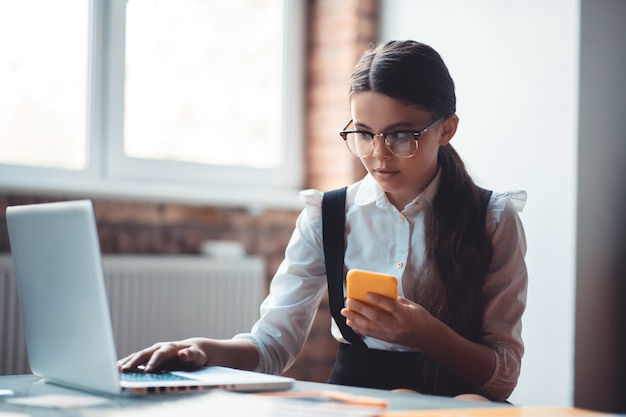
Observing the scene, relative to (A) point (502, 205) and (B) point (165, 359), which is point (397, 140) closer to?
(A) point (502, 205)

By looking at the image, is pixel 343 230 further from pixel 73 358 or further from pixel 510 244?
pixel 73 358

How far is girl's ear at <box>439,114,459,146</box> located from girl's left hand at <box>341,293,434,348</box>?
453mm

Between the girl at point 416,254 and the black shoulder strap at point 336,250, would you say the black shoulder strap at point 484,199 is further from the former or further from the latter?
the black shoulder strap at point 336,250

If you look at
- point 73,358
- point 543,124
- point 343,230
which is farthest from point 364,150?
point 543,124

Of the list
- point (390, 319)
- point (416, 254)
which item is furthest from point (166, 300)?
point (390, 319)

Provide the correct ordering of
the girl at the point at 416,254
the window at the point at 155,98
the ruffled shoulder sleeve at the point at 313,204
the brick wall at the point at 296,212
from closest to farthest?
1. the girl at the point at 416,254
2. the ruffled shoulder sleeve at the point at 313,204
3. the window at the point at 155,98
4. the brick wall at the point at 296,212

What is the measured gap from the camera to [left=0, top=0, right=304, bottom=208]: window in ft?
8.84

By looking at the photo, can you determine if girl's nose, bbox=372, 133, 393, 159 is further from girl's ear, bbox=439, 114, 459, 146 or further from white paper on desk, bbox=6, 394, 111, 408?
white paper on desk, bbox=6, 394, 111, 408

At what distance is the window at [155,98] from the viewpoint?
8.84ft

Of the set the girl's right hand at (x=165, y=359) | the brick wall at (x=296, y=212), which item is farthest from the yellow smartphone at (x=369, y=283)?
the brick wall at (x=296, y=212)

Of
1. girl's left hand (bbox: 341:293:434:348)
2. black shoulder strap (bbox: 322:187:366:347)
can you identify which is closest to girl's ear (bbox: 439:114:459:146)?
black shoulder strap (bbox: 322:187:366:347)

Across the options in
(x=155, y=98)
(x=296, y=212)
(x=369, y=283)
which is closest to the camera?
(x=369, y=283)

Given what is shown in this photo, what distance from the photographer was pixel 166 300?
9.11 feet

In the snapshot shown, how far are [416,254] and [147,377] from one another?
69 cm
